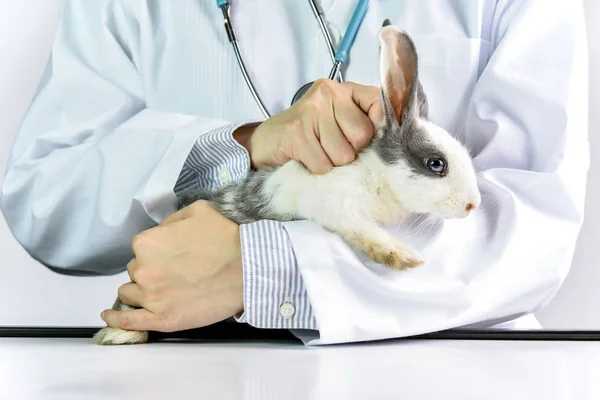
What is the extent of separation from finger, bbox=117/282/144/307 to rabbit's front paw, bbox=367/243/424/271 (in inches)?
9.3

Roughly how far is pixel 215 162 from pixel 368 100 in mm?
191

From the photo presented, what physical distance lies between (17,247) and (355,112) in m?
0.66

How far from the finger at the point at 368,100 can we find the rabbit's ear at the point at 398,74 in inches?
0.8

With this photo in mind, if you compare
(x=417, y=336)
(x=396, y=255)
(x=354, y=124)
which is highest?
(x=354, y=124)

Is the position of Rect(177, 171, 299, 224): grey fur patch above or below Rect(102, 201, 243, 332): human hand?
above

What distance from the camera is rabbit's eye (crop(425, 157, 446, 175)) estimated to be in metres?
0.65

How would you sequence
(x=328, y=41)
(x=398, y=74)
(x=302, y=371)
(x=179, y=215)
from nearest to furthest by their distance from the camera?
(x=302, y=371)
(x=398, y=74)
(x=179, y=215)
(x=328, y=41)

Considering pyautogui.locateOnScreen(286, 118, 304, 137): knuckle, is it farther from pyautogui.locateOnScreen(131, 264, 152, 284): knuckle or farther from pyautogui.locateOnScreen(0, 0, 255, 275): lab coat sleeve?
pyautogui.locateOnScreen(131, 264, 152, 284): knuckle

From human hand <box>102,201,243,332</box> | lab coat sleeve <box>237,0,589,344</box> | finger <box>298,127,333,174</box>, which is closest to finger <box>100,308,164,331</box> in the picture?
human hand <box>102,201,243,332</box>

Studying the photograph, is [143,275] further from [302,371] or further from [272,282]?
[302,371]

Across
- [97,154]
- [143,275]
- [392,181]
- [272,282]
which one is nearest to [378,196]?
[392,181]

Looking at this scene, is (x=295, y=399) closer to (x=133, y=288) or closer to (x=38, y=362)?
(x=38, y=362)

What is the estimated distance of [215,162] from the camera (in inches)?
31.3

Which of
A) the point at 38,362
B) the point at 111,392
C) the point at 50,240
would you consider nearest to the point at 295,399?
the point at 111,392
